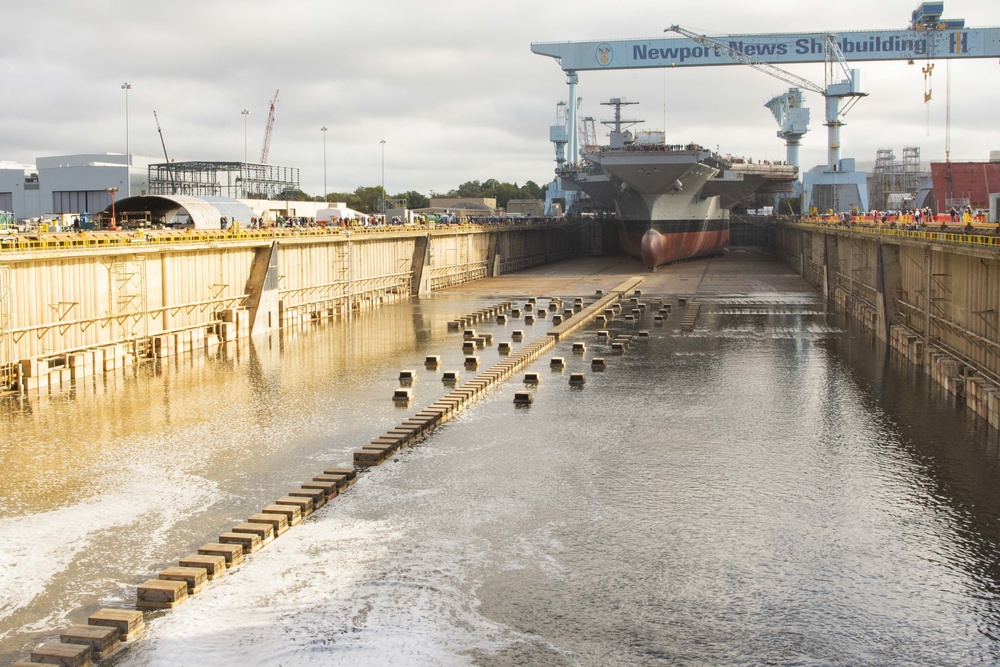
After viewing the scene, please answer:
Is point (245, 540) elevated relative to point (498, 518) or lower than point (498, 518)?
elevated

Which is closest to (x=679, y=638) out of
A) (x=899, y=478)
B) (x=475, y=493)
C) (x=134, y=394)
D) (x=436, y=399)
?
(x=475, y=493)

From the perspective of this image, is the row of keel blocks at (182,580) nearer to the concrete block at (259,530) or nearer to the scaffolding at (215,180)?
the concrete block at (259,530)

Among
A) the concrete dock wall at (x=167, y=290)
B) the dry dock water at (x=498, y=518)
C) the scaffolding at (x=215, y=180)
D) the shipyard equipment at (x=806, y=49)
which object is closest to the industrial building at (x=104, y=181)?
the scaffolding at (x=215, y=180)

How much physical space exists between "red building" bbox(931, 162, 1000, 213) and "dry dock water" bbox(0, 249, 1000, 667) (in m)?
44.6

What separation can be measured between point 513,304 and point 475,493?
44.1 metres

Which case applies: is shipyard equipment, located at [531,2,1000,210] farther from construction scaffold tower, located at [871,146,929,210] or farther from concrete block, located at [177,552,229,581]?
concrete block, located at [177,552,229,581]

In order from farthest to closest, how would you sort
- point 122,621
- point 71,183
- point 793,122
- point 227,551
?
point 793,122 → point 71,183 → point 227,551 → point 122,621

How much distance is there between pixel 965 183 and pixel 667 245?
25099 mm

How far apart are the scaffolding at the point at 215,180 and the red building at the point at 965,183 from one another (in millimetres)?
58691

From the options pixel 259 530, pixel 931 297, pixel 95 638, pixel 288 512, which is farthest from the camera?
pixel 931 297

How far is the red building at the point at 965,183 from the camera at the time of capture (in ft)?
257

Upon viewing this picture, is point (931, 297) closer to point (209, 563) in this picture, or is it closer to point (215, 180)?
point (209, 563)

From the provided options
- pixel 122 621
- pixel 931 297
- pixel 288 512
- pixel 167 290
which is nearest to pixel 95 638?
pixel 122 621

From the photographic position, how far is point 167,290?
42656 mm
